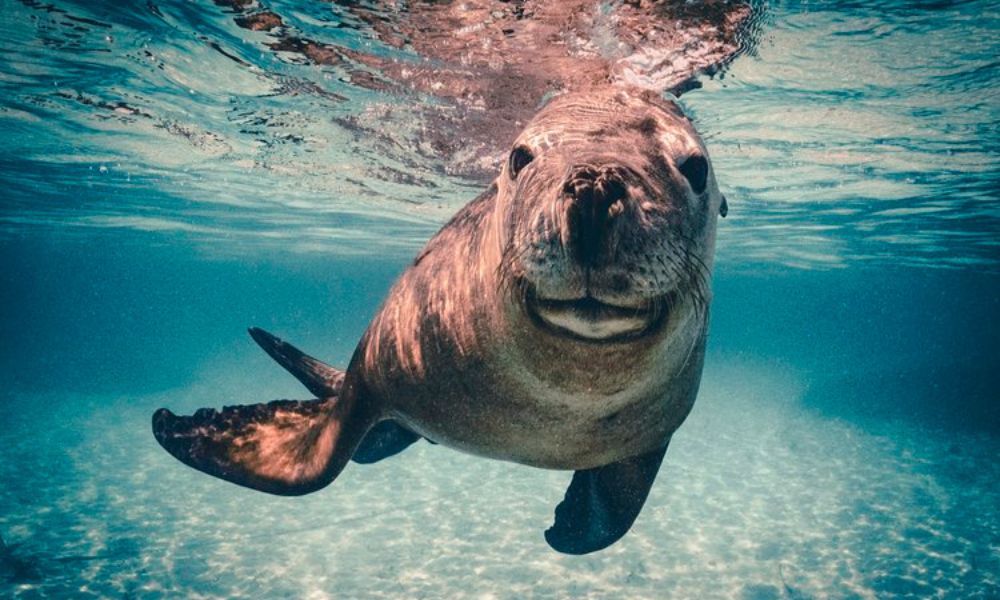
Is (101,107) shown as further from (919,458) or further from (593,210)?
(919,458)

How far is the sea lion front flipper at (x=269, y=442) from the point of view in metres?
3.34

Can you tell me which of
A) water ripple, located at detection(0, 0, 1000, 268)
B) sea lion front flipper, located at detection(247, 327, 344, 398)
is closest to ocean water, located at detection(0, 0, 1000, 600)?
water ripple, located at detection(0, 0, 1000, 268)

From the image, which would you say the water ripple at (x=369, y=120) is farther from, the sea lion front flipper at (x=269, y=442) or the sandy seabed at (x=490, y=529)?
the sandy seabed at (x=490, y=529)

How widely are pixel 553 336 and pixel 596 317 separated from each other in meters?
0.28

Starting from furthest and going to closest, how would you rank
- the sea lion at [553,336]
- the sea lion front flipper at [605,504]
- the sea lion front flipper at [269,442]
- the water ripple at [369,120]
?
the water ripple at [369,120] < the sea lion front flipper at [605,504] < the sea lion front flipper at [269,442] < the sea lion at [553,336]

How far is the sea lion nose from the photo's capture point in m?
1.60

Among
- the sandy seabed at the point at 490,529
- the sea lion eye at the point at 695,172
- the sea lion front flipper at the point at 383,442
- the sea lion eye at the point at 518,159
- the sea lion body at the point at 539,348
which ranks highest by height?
the sea lion eye at the point at 518,159

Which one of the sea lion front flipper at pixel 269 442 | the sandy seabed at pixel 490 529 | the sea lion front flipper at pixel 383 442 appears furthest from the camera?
the sandy seabed at pixel 490 529

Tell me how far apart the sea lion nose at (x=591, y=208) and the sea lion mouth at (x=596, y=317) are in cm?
17

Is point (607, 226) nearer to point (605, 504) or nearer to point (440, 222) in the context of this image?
point (605, 504)

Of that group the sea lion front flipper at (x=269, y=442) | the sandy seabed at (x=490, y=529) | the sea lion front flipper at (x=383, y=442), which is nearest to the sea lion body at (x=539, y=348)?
the sea lion front flipper at (x=269, y=442)

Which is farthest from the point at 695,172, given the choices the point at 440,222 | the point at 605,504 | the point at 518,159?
the point at 440,222

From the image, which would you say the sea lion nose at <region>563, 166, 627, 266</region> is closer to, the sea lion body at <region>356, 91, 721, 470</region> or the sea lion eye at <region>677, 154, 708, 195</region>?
the sea lion body at <region>356, 91, 721, 470</region>

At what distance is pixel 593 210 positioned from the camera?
1.61 meters
